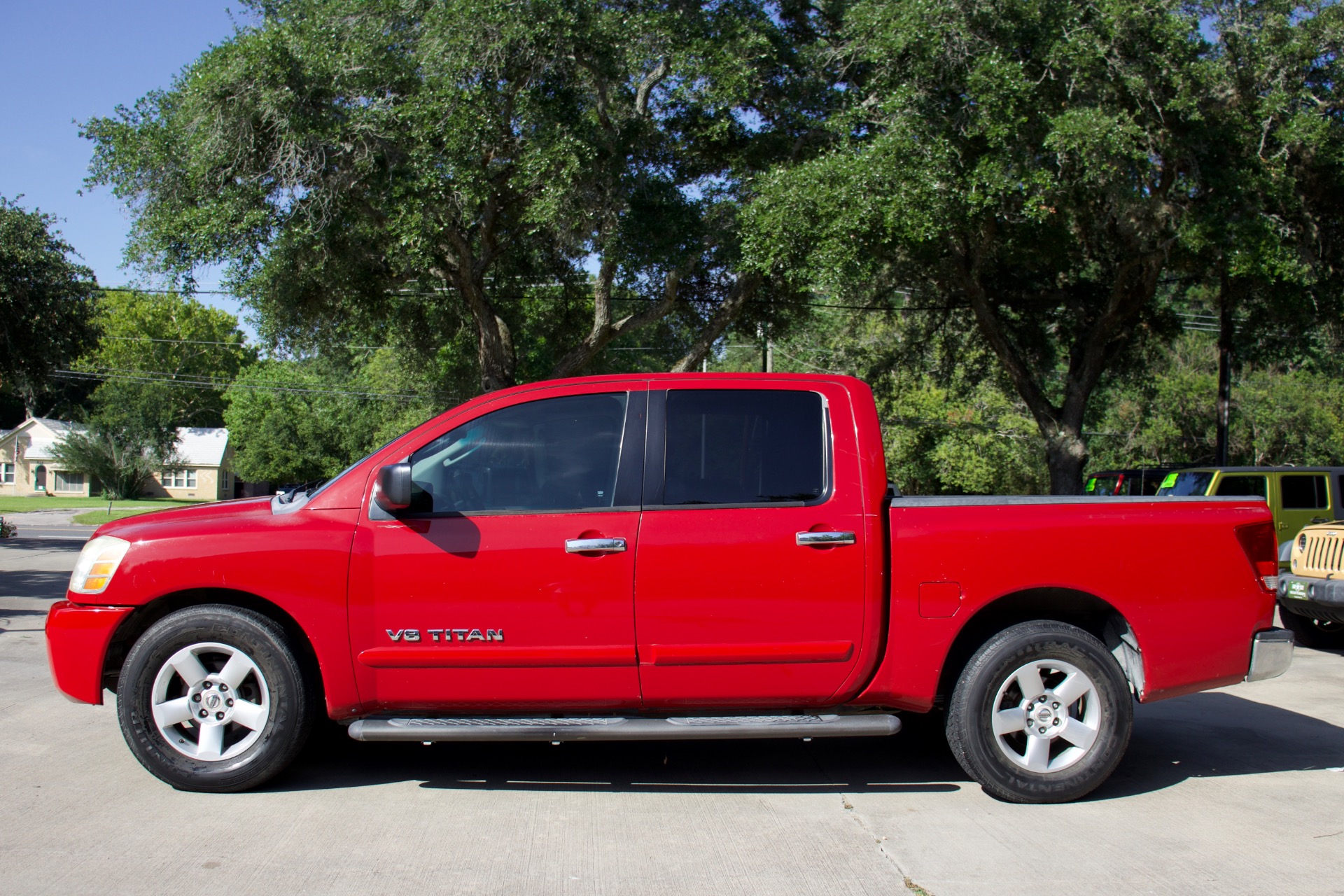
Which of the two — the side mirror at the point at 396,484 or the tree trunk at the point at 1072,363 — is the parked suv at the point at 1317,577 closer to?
the side mirror at the point at 396,484

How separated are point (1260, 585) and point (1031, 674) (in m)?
1.24

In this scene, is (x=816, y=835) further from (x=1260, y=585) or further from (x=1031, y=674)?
(x=1260, y=585)

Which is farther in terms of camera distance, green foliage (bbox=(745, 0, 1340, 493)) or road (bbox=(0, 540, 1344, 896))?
green foliage (bbox=(745, 0, 1340, 493))

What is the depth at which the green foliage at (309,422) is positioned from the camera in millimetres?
53625

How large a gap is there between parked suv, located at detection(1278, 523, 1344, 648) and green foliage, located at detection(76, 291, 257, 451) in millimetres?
54344

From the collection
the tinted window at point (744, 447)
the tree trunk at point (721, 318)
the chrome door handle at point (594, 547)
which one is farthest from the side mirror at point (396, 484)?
the tree trunk at point (721, 318)

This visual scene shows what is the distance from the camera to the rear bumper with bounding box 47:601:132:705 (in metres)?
4.52

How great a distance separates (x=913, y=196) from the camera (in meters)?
14.6

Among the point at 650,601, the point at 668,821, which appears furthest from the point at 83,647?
the point at 668,821

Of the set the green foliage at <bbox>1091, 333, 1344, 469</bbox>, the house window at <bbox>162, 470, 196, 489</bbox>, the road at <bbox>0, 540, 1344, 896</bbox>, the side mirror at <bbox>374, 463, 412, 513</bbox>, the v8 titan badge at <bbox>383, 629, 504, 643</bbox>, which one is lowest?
the road at <bbox>0, 540, 1344, 896</bbox>

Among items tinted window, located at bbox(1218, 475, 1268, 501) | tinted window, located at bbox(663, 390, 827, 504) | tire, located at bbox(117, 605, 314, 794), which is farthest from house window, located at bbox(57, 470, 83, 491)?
tinted window, located at bbox(663, 390, 827, 504)

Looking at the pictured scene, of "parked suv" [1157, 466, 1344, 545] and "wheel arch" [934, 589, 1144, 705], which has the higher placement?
"parked suv" [1157, 466, 1344, 545]

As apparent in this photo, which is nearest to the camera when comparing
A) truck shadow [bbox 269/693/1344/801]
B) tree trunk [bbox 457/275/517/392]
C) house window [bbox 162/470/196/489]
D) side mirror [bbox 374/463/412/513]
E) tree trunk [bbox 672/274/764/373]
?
side mirror [bbox 374/463/412/513]

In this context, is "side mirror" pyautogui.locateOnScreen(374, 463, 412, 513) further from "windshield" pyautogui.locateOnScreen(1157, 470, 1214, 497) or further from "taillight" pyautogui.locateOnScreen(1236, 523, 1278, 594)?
"windshield" pyautogui.locateOnScreen(1157, 470, 1214, 497)
